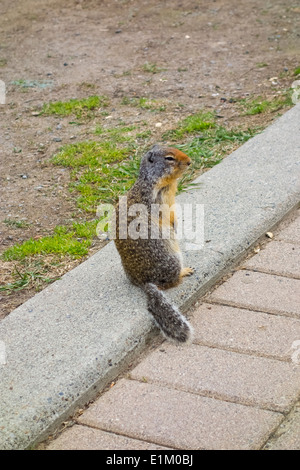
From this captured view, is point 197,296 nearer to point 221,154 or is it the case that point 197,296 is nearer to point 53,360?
point 53,360

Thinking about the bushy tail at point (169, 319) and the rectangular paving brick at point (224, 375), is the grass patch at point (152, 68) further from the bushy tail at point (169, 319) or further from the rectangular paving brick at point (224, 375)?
the rectangular paving brick at point (224, 375)

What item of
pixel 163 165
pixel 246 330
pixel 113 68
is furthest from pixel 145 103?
pixel 246 330

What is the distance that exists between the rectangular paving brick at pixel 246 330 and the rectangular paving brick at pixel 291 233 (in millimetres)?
817

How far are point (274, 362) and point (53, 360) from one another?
992mm

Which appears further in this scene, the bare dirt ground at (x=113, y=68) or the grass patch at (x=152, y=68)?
the grass patch at (x=152, y=68)

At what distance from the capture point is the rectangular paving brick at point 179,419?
2.70 m

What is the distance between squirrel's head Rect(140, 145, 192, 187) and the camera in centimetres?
368

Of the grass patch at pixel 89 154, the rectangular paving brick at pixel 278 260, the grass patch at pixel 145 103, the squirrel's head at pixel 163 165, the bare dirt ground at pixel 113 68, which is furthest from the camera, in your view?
the grass patch at pixel 145 103

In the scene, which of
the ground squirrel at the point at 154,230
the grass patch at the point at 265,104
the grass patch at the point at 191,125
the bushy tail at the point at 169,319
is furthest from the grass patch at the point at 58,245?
the grass patch at the point at 265,104

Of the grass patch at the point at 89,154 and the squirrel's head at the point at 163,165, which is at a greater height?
the squirrel's head at the point at 163,165

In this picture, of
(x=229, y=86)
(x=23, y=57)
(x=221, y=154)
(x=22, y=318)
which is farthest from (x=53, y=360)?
(x=23, y=57)

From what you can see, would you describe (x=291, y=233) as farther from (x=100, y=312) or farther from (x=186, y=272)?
(x=100, y=312)

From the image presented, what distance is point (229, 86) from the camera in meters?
6.71

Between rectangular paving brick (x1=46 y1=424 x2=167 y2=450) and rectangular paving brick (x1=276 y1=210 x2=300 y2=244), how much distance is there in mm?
1885
